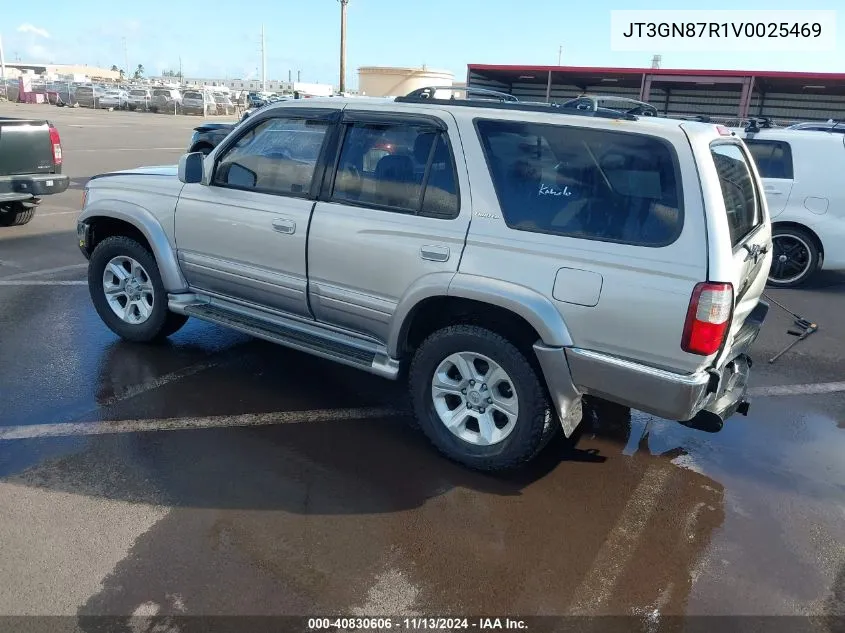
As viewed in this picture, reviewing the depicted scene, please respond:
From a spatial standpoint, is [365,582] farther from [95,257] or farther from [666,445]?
[95,257]

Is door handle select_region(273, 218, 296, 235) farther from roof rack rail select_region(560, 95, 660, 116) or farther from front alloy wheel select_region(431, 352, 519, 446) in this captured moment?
roof rack rail select_region(560, 95, 660, 116)

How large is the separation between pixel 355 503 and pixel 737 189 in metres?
2.60

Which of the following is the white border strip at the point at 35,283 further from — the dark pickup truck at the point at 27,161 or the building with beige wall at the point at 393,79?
the building with beige wall at the point at 393,79

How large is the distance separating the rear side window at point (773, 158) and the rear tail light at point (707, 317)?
18.9 ft

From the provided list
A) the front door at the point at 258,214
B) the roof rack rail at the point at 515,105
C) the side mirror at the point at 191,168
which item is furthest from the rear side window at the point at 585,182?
the side mirror at the point at 191,168

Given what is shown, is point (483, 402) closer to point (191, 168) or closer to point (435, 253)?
point (435, 253)

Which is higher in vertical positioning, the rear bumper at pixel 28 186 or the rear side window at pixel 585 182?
the rear side window at pixel 585 182

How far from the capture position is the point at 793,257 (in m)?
8.20

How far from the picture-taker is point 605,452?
164 inches

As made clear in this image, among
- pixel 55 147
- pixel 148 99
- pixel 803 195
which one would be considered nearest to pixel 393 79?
pixel 55 147

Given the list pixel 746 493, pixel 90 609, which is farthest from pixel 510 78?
pixel 90 609

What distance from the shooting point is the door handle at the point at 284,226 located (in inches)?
166

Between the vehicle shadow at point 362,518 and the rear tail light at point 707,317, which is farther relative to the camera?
the rear tail light at point 707,317

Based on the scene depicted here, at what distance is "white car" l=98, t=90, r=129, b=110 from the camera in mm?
43188
